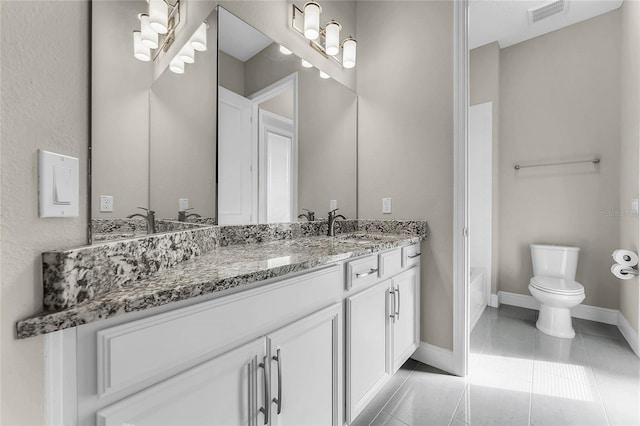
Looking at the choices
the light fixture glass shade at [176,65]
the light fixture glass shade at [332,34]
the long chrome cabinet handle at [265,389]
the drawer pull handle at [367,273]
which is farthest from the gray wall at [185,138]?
the light fixture glass shade at [332,34]

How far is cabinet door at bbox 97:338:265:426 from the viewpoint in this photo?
576 millimetres

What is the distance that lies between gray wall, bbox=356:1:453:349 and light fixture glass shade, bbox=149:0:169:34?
5.16 feet

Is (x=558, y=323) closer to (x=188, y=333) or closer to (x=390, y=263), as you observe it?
(x=390, y=263)

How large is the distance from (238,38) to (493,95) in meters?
2.78

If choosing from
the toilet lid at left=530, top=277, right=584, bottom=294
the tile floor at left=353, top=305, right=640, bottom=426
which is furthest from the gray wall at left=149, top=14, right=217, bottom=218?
the toilet lid at left=530, top=277, right=584, bottom=294

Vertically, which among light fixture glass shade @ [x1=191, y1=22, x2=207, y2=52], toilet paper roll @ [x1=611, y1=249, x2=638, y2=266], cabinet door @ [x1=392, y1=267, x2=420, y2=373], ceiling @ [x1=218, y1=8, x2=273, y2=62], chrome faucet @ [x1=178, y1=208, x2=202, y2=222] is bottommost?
cabinet door @ [x1=392, y1=267, x2=420, y2=373]

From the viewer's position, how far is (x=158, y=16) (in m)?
0.95

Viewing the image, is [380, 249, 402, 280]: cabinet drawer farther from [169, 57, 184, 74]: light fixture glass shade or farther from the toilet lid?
the toilet lid

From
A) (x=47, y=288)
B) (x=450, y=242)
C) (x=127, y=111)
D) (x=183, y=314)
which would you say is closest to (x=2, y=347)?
(x=47, y=288)

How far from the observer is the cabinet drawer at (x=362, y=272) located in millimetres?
1240

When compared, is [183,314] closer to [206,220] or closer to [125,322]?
[125,322]

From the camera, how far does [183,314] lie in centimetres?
65

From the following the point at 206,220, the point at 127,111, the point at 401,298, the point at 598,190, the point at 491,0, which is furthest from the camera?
the point at 598,190

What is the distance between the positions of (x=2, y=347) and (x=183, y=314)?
10.9 inches
